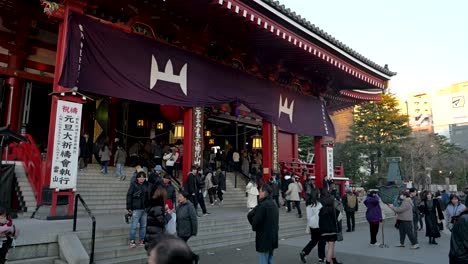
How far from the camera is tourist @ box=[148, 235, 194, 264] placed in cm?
173

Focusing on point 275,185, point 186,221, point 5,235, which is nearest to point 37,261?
point 5,235

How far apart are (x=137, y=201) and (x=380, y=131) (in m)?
34.5

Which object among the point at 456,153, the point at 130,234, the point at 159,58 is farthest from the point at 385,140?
the point at 130,234

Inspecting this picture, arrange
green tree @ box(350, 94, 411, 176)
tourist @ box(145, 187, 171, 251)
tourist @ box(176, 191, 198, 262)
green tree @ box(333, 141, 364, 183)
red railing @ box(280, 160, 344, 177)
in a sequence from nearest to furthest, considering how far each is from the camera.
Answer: tourist @ box(145, 187, 171, 251) → tourist @ box(176, 191, 198, 262) → red railing @ box(280, 160, 344, 177) → green tree @ box(350, 94, 411, 176) → green tree @ box(333, 141, 364, 183)

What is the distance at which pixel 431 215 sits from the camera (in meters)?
10.7

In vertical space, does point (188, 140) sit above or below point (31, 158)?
above

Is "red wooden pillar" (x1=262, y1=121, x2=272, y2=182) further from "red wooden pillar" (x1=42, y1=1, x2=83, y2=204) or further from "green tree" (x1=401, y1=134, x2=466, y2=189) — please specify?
"green tree" (x1=401, y1=134, x2=466, y2=189)

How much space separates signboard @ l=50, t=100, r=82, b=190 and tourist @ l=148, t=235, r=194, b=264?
300 inches

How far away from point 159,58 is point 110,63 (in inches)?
68.7

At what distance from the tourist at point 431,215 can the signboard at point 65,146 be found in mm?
10203

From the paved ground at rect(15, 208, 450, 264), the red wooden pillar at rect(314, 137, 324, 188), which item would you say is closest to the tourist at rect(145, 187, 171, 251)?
the paved ground at rect(15, 208, 450, 264)

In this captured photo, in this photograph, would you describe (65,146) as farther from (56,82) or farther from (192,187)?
(192,187)

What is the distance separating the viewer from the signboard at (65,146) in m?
8.39

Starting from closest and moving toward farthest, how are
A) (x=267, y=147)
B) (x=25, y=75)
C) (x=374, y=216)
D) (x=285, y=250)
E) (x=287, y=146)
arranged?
(x=285, y=250)
(x=374, y=216)
(x=25, y=75)
(x=267, y=147)
(x=287, y=146)
